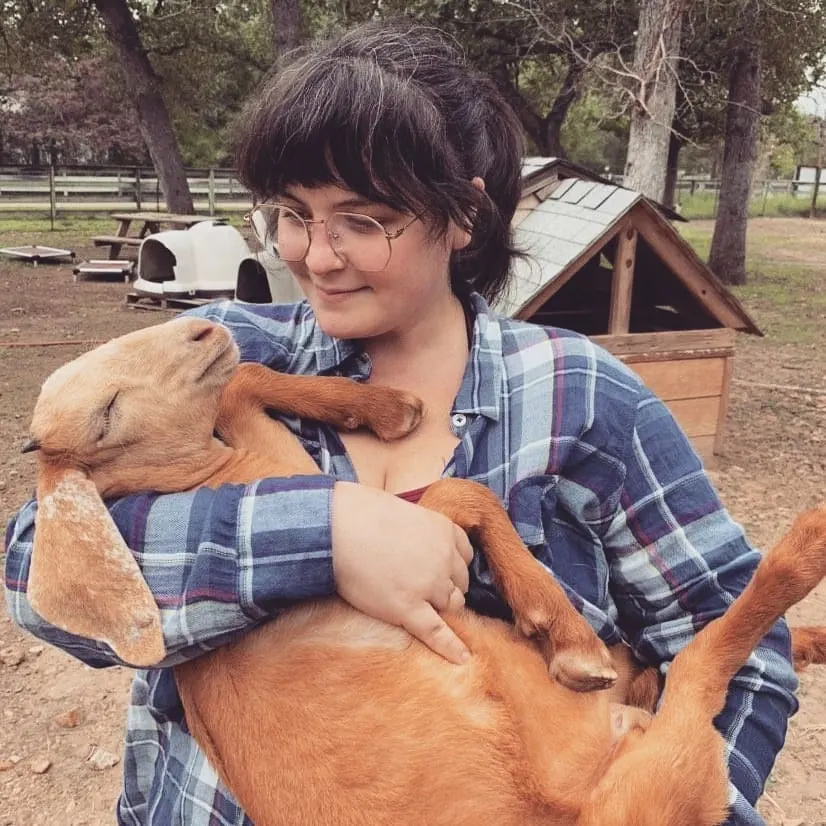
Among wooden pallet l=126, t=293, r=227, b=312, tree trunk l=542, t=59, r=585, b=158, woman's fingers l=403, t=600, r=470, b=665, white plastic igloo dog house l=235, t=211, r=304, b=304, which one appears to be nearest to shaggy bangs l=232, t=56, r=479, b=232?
woman's fingers l=403, t=600, r=470, b=665

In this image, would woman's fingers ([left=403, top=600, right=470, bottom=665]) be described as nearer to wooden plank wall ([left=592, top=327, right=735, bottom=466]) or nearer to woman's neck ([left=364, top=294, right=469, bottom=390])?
woman's neck ([left=364, top=294, right=469, bottom=390])

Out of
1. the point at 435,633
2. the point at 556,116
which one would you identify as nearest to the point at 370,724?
the point at 435,633

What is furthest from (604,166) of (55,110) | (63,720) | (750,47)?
(63,720)

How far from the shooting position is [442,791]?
1621 mm

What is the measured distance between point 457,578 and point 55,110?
1581 inches

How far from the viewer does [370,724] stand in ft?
5.55

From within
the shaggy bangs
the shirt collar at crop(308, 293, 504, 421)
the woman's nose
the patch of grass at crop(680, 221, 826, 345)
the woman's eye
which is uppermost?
the shaggy bangs

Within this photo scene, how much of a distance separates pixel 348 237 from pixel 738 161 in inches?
540

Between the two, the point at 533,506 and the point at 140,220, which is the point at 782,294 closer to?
the point at 140,220

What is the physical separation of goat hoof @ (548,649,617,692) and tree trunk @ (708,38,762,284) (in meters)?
12.7

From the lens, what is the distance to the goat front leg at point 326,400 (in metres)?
1.95

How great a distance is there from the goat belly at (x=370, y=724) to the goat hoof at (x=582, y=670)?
0.05 metres

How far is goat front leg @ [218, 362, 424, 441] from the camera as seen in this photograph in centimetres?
195

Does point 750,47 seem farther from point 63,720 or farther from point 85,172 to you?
point 85,172
